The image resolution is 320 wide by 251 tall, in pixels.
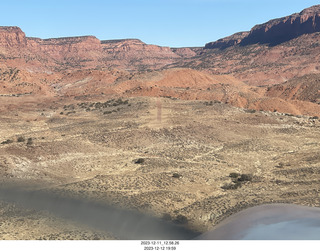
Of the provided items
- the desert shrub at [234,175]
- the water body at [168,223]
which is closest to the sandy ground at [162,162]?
the desert shrub at [234,175]

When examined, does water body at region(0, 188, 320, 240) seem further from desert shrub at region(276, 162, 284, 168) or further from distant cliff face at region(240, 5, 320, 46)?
distant cliff face at region(240, 5, 320, 46)

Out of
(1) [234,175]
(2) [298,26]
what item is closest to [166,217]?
(1) [234,175]

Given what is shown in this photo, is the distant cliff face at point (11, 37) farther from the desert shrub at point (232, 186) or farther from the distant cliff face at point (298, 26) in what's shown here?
the desert shrub at point (232, 186)

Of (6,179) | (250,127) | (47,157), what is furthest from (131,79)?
(6,179)

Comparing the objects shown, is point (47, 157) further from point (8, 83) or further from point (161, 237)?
point (8, 83)

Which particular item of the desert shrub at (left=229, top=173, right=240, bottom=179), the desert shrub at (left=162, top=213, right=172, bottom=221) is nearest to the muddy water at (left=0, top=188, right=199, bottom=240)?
the desert shrub at (left=162, top=213, right=172, bottom=221)

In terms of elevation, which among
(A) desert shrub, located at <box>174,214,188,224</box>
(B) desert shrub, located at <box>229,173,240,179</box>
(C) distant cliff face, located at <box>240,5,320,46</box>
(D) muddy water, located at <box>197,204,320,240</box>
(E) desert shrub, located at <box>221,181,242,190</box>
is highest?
(C) distant cliff face, located at <box>240,5,320,46</box>
